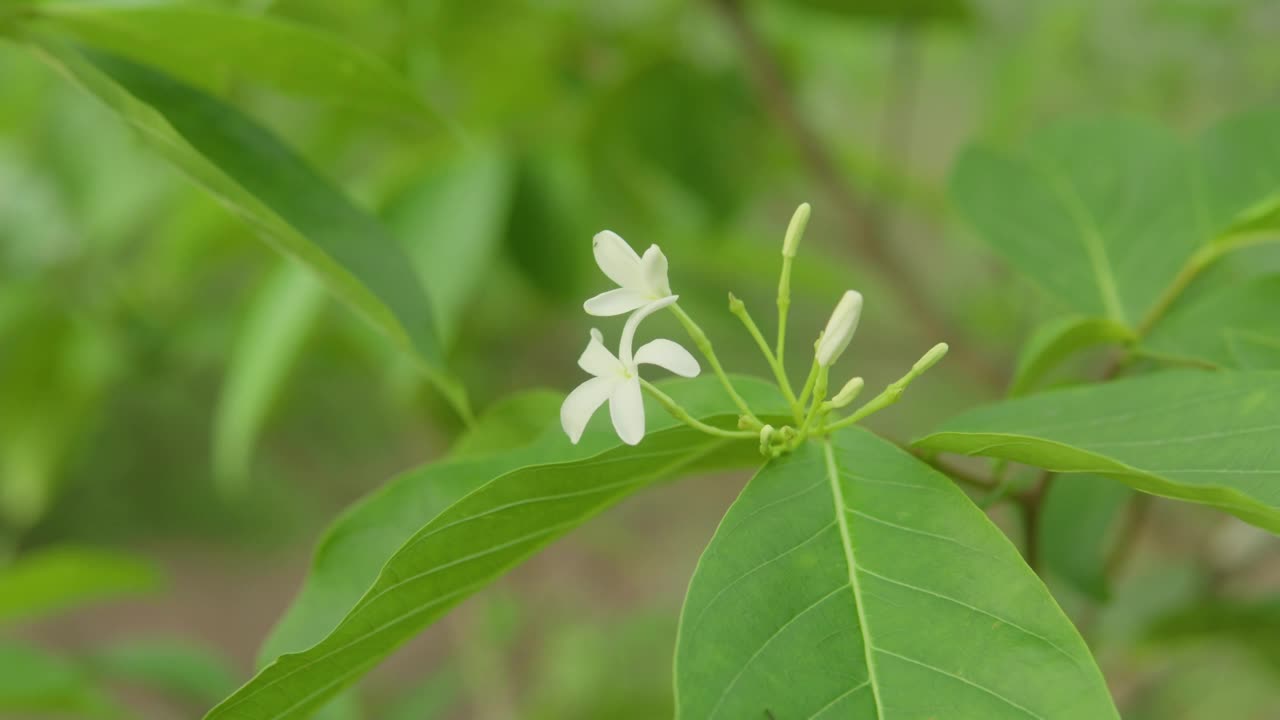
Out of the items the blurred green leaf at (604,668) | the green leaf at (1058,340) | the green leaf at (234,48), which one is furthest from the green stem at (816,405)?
the blurred green leaf at (604,668)

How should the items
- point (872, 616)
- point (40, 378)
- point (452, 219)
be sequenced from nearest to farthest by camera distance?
point (872, 616)
point (452, 219)
point (40, 378)

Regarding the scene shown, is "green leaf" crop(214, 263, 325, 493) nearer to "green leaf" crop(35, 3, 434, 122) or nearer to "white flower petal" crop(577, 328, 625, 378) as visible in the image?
"green leaf" crop(35, 3, 434, 122)

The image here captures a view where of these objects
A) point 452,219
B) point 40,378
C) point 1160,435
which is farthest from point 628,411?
point 40,378

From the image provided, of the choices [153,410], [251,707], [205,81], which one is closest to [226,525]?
[153,410]

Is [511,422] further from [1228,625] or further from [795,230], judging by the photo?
[1228,625]

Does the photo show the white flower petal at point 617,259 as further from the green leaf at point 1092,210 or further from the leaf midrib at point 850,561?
the green leaf at point 1092,210

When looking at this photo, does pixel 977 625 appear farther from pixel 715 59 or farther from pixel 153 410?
pixel 153 410
